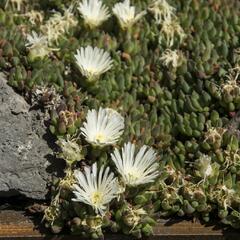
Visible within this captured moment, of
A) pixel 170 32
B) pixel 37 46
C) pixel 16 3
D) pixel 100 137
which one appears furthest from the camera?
pixel 16 3

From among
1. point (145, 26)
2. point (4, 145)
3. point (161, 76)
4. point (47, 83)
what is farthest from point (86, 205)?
point (145, 26)

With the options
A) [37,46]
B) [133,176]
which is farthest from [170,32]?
[133,176]

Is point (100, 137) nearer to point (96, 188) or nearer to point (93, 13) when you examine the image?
point (96, 188)

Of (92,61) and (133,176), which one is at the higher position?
(92,61)

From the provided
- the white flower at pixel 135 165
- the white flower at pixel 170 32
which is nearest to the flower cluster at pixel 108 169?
the white flower at pixel 135 165

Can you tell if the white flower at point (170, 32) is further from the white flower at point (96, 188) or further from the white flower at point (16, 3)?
the white flower at point (96, 188)

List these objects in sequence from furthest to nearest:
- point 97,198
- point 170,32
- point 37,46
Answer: point 170,32
point 37,46
point 97,198

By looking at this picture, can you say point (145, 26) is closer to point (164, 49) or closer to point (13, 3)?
point (164, 49)

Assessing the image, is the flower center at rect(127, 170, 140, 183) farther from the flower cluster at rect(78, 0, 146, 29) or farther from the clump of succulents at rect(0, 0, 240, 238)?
the flower cluster at rect(78, 0, 146, 29)
